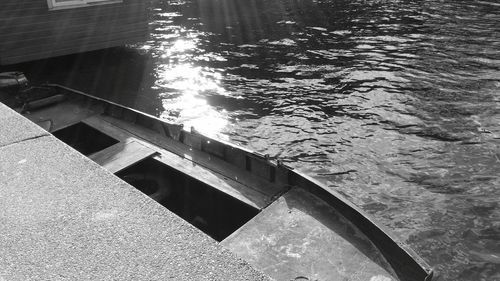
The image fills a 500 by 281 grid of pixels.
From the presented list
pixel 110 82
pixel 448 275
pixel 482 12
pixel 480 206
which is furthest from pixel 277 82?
pixel 482 12

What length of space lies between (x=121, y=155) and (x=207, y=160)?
66.7 inches

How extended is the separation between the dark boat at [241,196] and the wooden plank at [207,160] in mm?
19

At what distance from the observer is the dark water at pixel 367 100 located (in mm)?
7594

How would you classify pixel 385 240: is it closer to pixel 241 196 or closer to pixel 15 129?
pixel 241 196

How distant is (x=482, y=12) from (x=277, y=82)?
16.4 metres

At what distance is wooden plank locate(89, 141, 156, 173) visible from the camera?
23.1ft

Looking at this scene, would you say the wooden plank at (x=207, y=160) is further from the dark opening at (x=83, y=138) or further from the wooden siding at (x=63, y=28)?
the wooden siding at (x=63, y=28)

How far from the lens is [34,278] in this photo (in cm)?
320

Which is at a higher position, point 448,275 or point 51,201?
point 51,201

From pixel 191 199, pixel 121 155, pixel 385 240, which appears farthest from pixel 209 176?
pixel 385 240

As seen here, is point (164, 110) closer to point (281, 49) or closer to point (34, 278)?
point (281, 49)

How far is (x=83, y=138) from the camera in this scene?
9.27 m

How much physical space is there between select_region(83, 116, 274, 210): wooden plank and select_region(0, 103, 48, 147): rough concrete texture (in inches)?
88.5

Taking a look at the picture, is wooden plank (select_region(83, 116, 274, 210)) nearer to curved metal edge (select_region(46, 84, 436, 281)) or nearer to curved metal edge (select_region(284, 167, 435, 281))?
curved metal edge (select_region(46, 84, 436, 281))
